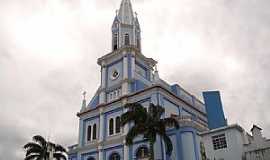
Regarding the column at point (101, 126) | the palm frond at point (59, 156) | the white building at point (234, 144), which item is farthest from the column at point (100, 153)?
the white building at point (234, 144)

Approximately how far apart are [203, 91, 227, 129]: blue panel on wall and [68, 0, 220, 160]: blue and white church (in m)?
3.83

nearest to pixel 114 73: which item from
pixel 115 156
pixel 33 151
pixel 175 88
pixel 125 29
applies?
pixel 125 29

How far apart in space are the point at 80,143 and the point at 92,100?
21.6 ft

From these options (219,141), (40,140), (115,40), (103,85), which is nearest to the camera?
(219,141)

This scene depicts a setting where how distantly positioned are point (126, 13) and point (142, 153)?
24808 mm

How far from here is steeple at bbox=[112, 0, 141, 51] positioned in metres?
47.0

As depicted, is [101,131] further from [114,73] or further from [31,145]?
[31,145]

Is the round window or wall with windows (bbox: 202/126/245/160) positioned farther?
the round window

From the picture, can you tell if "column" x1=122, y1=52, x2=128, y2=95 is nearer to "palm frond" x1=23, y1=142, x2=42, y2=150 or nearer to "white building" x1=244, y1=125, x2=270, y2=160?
"palm frond" x1=23, y1=142, x2=42, y2=150

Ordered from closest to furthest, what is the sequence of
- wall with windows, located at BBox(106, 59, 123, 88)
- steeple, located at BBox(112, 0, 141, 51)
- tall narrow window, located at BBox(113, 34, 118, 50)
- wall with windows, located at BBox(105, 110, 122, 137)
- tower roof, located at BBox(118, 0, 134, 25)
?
wall with windows, located at BBox(105, 110, 122, 137), wall with windows, located at BBox(106, 59, 123, 88), steeple, located at BBox(112, 0, 141, 51), tall narrow window, located at BBox(113, 34, 118, 50), tower roof, located at BBox(118, 0, 134, 25)

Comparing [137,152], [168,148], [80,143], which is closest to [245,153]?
[168,148]

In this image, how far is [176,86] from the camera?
42500mm

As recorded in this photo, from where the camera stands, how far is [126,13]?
5084cm

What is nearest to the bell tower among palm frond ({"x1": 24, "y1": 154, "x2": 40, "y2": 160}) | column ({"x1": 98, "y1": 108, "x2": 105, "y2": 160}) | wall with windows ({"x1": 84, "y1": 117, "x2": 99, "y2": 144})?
column ({"x1": 98, "y1": 108, "x2": 105, "y2": 160})
